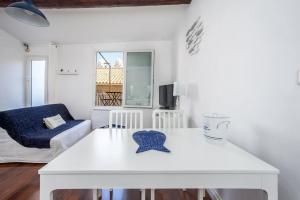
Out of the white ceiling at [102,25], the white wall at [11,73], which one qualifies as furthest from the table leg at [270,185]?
the white wall at [11,73]

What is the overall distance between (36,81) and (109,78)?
1.92 metres

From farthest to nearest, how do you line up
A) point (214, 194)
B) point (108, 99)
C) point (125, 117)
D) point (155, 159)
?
point (108, 99) < point (125, 117) < point (214, 194) < point (155, 159)

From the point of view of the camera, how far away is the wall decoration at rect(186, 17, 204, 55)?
2148mm

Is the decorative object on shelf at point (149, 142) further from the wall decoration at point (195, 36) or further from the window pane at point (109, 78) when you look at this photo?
the window pane at point (109, 78)

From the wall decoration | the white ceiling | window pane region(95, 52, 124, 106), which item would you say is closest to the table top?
the wall decoration

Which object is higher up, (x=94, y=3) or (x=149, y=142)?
(x=94, y=3)

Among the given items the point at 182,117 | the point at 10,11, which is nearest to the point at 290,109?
the point at 182,117

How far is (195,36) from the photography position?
92.0 inches

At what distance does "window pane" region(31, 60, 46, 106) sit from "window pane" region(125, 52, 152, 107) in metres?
2.33

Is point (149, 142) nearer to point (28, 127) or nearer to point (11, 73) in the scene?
point (28, 127)

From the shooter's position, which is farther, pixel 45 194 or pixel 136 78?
pixel 136 78

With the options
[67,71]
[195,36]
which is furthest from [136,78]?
[195,36]

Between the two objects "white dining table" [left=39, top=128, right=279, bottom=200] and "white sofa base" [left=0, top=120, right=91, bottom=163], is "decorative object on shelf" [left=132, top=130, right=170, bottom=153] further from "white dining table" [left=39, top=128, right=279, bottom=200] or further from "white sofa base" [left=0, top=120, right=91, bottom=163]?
"white sofa base" [left=0, top=120, right=91, bottom=163]

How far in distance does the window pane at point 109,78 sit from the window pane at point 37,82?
58.1 inches
